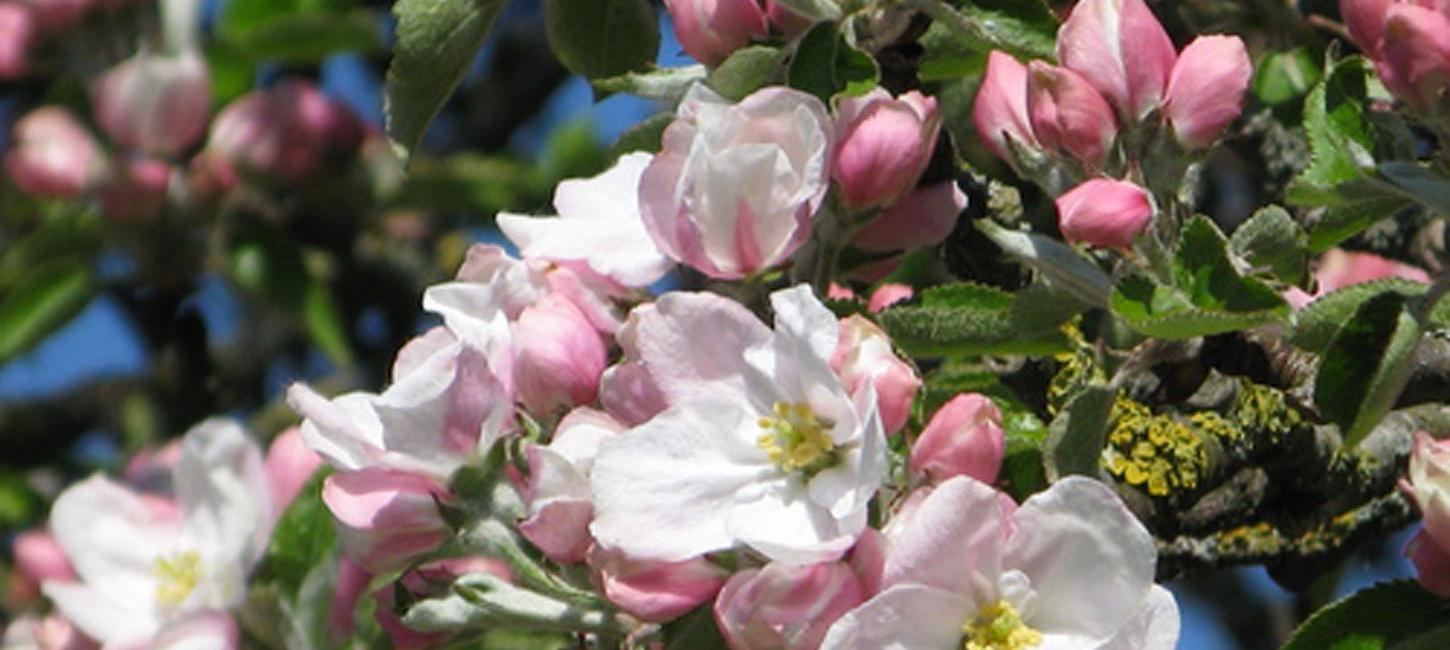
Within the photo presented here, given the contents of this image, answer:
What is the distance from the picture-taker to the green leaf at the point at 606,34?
1760 mm

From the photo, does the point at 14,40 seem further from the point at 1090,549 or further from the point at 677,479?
the point at 1090,549

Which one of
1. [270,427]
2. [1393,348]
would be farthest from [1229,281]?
[270,427]

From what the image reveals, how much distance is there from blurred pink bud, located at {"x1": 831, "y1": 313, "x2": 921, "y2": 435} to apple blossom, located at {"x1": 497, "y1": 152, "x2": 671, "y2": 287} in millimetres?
177

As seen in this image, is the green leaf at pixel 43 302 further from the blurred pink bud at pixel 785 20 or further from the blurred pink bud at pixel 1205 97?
the blurred pink bud at pixel 1205 97

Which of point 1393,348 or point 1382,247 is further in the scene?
point 1382,247

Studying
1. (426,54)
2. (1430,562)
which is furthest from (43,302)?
(1430,562)

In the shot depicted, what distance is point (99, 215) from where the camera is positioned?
10.5ft

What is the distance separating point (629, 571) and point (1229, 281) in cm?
34

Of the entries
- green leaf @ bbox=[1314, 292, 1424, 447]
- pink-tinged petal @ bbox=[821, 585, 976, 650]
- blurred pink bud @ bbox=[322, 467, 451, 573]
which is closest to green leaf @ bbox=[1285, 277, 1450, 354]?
green leaf @ bbox=[1314, 292, 1424, 447]

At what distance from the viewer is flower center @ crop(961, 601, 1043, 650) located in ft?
4.28

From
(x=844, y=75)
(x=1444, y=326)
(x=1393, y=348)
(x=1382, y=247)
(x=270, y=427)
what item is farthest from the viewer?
(x=270, y=427)

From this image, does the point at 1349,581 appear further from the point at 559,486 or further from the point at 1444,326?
the point at 559,486

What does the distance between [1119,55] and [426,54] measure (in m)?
0.48

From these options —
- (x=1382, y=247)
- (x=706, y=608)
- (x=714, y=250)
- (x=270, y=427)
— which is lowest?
(x=270, y=427)
